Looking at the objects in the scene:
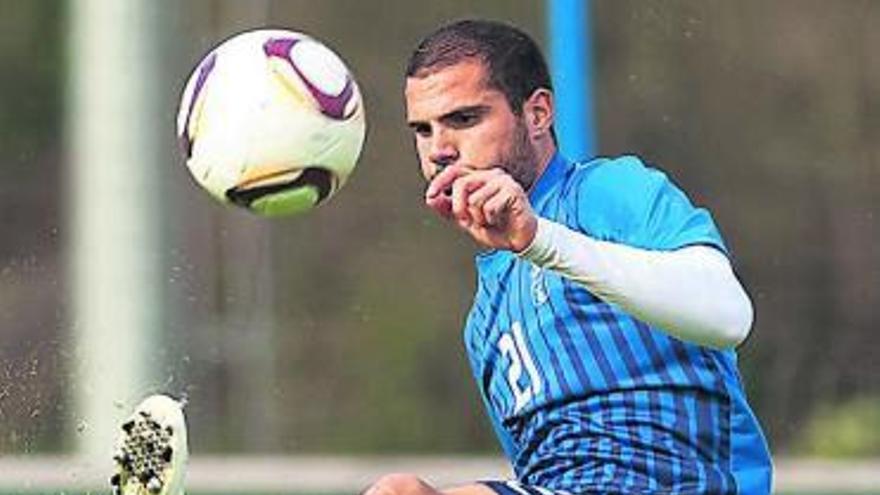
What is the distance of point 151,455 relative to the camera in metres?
5.40

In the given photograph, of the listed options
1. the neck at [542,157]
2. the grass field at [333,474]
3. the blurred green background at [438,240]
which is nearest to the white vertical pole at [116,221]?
the grass field at [333,474]

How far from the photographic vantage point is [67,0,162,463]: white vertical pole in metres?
9.07

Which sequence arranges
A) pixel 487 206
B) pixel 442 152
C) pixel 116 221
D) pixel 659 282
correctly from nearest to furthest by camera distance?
1. pixel 487 206
2. pixel 659 282
3. pixel 442 152
4. pixel 116 221

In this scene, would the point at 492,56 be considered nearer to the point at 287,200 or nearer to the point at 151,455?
the point at 287,200

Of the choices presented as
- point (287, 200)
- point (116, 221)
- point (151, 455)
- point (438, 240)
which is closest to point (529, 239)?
point (287, 200)

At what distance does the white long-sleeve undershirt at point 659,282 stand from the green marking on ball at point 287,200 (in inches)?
26.9

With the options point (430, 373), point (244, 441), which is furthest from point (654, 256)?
point (430, 373)

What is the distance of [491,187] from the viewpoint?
177 inches

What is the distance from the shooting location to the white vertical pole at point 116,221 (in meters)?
9.07

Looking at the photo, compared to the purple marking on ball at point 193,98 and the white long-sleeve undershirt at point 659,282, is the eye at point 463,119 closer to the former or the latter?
the white long-sleeve undershirt at point 659,282

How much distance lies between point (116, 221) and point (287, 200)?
482cm

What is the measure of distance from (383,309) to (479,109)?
6.63 m

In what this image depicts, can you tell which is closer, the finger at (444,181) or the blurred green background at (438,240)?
the finger at (444,181)

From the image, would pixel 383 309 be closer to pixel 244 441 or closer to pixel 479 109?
pixel 244 441
